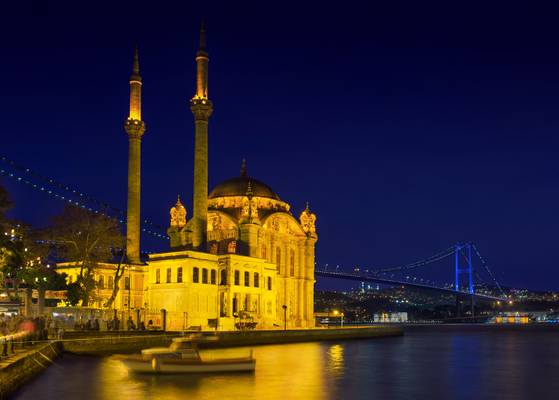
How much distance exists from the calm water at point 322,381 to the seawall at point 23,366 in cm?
50

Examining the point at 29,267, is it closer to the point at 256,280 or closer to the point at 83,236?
the point at 83,236

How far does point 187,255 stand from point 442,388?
3322 centimetres

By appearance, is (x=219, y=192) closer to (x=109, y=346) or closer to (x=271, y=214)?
(x=271, y=214)

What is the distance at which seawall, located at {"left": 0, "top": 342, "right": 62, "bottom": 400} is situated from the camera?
2591cm

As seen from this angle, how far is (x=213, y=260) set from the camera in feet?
219

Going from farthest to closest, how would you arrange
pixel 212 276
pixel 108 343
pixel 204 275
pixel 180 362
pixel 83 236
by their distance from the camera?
pixel 212 276, pixel 204 275, pixel 83 236, pixel 108 343, pixel 180 362

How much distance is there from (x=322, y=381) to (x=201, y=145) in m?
37.2

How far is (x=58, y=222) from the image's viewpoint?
56.2 meters

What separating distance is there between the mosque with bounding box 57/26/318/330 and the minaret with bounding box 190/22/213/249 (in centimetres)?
9

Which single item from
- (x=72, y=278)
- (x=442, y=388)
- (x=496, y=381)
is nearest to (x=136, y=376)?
(x=442, y=388)

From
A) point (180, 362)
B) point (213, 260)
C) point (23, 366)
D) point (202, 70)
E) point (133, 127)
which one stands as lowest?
point (180, 362)

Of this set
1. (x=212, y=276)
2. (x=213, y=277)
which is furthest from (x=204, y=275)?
(x=213, y=277)

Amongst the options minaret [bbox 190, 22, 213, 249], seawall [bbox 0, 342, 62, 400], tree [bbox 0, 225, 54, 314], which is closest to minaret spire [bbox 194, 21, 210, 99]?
minaret [bbox 190, 22, 213, 249]

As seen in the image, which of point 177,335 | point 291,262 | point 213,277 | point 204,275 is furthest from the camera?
point 291,262
